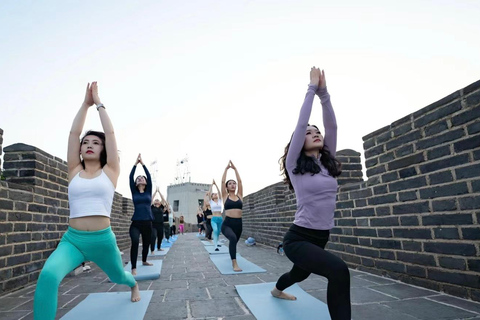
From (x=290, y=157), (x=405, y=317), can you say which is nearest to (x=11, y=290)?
(x=290, y=157)

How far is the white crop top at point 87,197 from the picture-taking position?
2.59 metres

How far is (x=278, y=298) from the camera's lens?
3316mm

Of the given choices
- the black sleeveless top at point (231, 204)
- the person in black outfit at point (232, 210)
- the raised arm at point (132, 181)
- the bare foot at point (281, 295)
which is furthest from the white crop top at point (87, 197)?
the black sleeveless top at point (231, 204)

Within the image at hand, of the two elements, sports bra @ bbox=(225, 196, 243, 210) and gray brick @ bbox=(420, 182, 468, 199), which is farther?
sports bra @ bbox=(225, 196, 243, 210)

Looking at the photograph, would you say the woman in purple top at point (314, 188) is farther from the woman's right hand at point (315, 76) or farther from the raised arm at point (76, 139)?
the raised arm at point (76, 139)

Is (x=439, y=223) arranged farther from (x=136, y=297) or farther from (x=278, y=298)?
(x=136, y=297)

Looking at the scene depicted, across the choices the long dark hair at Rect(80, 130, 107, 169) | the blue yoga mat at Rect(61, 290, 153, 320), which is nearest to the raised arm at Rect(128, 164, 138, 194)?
the blue yoga mat at Rect(61, 290, 153, 320)

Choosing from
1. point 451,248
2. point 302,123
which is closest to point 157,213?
→ point 302,123

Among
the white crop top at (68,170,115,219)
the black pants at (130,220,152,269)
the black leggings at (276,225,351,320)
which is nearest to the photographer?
the black leggings at (276,225,351,320)

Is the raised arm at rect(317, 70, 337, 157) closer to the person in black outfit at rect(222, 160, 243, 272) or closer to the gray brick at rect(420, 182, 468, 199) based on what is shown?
the gray brick at rect(420, 182, 468, 199)

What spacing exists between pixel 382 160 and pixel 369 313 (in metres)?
2.32

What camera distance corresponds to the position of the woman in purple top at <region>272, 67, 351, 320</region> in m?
2.15

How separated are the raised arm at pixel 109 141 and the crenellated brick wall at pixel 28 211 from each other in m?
2.31

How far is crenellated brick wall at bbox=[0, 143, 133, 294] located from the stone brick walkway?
40 centimetres
